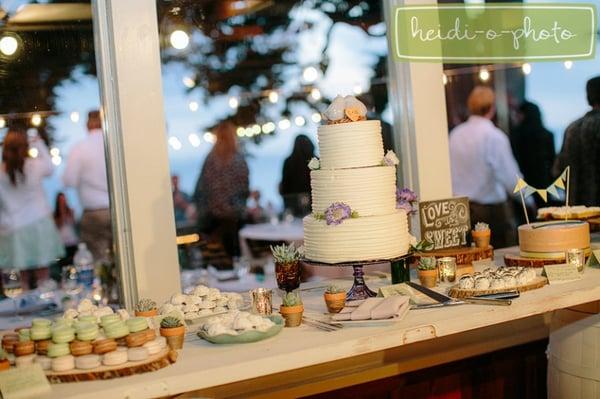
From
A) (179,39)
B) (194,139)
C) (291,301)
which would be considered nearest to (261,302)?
(291,301)

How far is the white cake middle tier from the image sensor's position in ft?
8.98

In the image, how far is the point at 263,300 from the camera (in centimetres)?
262

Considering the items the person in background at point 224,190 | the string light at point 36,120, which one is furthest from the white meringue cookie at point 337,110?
the person in background at point 224,190

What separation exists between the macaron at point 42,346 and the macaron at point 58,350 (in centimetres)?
7

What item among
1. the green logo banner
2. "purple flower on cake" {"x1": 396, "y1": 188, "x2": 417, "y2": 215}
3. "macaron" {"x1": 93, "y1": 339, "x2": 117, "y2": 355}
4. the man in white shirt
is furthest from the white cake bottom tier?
the green logo banner

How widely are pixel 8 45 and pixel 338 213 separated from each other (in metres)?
1.51

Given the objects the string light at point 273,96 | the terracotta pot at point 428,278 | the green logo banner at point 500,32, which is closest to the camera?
the terracotta pot at point 428,278

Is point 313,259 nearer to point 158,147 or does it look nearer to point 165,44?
point 158,147

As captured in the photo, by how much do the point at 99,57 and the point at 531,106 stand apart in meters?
2.50

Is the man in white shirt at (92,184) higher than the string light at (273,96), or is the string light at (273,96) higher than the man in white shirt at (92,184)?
the string light at (273,96)

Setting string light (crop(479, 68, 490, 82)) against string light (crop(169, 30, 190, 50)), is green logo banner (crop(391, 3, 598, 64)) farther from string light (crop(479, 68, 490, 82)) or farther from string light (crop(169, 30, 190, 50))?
string light (crop(169, 30, 190, 50))

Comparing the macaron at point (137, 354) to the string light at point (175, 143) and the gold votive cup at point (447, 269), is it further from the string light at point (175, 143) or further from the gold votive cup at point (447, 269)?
the string light at point (175, 143)

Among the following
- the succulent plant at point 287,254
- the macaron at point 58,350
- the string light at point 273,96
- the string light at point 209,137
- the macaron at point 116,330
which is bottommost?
the macaron at point 58,350

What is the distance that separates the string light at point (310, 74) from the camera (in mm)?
4598
